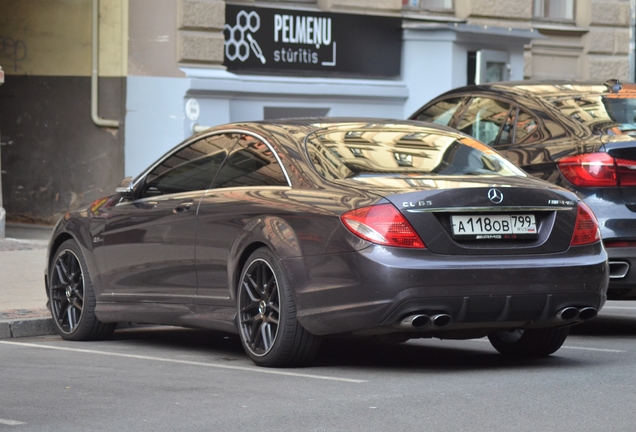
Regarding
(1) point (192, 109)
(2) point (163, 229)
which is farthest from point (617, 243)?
(1) point (192, 109)

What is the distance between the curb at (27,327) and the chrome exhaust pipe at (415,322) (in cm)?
351

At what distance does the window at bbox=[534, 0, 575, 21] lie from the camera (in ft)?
72.5

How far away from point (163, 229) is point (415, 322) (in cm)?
211

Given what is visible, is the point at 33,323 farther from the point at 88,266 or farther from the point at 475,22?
the point at 475,22

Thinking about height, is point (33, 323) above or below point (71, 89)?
below

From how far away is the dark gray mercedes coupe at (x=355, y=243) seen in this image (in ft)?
22.2

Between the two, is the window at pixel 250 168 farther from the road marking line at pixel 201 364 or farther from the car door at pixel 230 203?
the road marking line at pixel 201 364

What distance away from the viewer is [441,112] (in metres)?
10.9

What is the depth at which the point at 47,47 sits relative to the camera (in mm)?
18172

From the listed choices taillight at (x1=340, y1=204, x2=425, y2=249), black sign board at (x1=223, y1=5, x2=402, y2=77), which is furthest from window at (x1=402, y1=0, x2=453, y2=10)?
taillight at (x1=340, y1=204, x2=425, y2=249)

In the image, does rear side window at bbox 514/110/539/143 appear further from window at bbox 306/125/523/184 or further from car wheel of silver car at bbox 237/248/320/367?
car wheel of silver car at bbox 237/248/320/367

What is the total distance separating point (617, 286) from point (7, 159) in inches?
465

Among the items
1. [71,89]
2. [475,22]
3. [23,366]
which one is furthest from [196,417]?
[475,22]

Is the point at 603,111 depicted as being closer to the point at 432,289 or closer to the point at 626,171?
the point at 626,171
